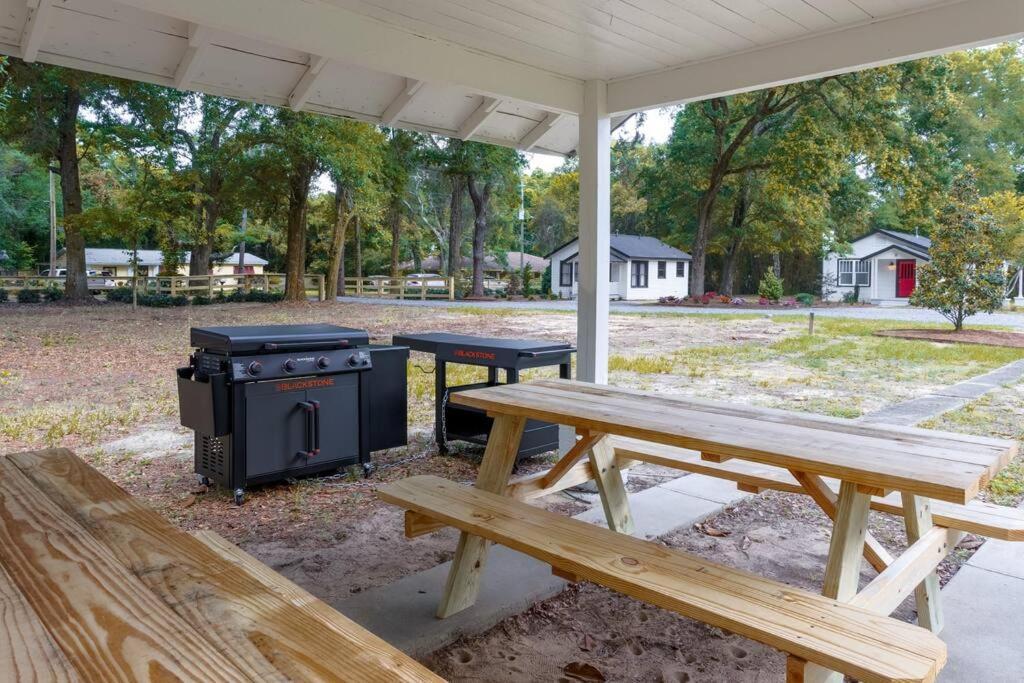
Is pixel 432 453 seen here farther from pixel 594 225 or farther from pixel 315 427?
pixel 594 225

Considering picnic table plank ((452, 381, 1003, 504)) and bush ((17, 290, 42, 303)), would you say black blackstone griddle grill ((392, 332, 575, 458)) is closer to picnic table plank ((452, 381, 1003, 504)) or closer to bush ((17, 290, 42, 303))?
Answer: picnic table plank ((452, 381, 1003, 504))

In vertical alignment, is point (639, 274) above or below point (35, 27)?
below

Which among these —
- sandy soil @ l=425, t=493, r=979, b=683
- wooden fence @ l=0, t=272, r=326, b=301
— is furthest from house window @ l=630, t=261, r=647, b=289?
sandy soil @ l=425, t=493, r=979, b=683

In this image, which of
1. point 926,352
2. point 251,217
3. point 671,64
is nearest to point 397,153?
point 251,217

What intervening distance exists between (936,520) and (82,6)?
3.54 metres

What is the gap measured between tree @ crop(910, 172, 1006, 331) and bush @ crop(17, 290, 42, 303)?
1208 centimetres

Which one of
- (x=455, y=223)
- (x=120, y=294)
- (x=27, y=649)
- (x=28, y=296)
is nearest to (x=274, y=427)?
(x=27, y=649)

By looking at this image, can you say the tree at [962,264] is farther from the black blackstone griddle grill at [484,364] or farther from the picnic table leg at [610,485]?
the picnic table leg at [610,485]

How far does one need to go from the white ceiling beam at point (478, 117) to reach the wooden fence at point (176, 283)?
7176 mm

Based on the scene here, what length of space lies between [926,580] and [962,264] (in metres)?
9.16

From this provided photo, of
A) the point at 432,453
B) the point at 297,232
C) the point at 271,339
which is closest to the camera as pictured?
the point at 271,339

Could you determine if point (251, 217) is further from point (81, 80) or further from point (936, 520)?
point (936, 520)

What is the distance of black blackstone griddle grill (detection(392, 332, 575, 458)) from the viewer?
13.1ft

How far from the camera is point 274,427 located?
353 cm
